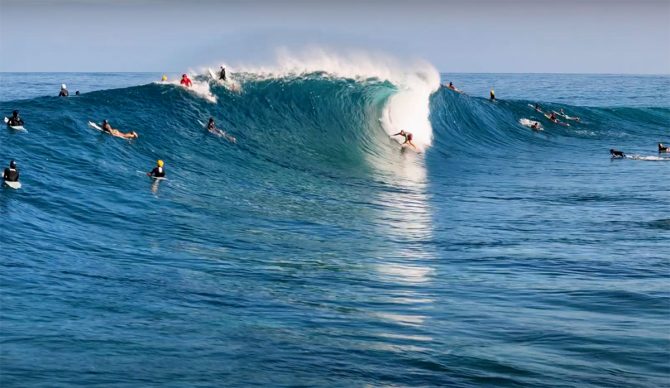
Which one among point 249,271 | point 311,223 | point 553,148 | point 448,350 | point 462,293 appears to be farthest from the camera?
point 553,148

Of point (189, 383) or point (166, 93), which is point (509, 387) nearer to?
point (189, 383)

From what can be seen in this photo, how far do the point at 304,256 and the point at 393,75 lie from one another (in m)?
29.4

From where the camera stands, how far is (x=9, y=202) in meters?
21.0

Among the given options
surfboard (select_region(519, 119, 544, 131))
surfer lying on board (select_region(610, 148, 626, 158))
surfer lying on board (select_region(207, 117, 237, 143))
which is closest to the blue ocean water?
surfer lying on board (select_region(207, 117, 237, 143))

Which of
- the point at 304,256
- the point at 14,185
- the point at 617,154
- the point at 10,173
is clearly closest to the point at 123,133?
the point at 14,185

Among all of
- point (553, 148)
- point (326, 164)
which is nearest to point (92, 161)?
point (326, 164)

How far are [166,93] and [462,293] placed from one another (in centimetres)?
2389

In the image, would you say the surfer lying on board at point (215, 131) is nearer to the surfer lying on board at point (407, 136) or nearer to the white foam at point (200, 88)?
the white foam at point (200, 88)

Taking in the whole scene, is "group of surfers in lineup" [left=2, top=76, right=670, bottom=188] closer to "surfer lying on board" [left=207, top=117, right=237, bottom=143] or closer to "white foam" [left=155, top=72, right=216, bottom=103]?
"surfer lying on board" [left=207, top=117, right=237, bottom=143]

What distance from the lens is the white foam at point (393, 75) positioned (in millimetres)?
43344

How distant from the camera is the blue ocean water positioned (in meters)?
12.2

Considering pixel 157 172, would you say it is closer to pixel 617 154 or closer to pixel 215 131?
pixel 215 131

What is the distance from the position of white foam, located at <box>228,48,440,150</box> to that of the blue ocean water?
2.59m

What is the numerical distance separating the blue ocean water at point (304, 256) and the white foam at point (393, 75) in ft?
8.50
